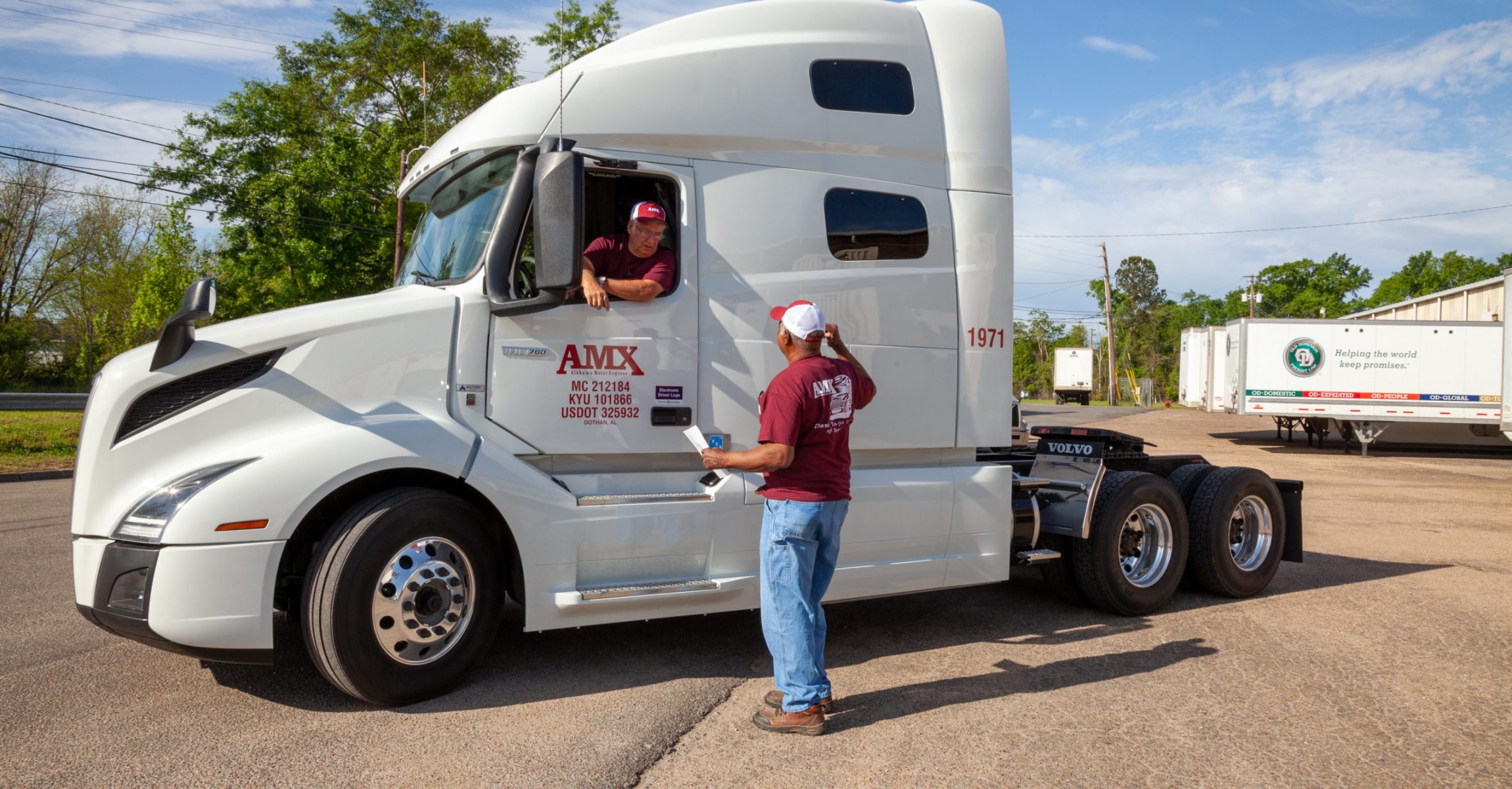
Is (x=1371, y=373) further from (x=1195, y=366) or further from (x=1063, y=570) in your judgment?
(x=1063, y=570)

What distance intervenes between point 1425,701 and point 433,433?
4937mm

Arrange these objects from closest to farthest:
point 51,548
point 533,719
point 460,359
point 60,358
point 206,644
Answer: point 206,644 → point 533,719 → point 460,359 → point 51,548 → point 60,358

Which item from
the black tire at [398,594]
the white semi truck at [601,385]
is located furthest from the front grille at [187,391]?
the black tire at [398,594]

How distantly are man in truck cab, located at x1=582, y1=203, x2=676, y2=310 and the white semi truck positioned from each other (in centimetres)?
9

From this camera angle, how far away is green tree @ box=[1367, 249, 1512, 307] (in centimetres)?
8456

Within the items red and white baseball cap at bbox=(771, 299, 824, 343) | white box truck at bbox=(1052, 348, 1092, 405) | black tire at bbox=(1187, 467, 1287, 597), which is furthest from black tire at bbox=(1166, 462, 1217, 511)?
white box truck at bbox=(1052, 348, 1092, 405)

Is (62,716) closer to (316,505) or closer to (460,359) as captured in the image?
(316,505)

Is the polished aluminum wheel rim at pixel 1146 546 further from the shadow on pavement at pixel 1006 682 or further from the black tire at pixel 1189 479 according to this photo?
the shadow on pavement at pixel 1006 682

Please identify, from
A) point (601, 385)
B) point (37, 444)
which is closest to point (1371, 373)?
point (601, 385)

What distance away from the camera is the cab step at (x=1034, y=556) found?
20.8 feet

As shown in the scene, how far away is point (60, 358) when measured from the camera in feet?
143

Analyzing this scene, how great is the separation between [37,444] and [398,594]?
16.1 meters

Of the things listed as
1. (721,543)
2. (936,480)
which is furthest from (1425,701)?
(721,543)

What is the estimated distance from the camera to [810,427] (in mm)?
4195
